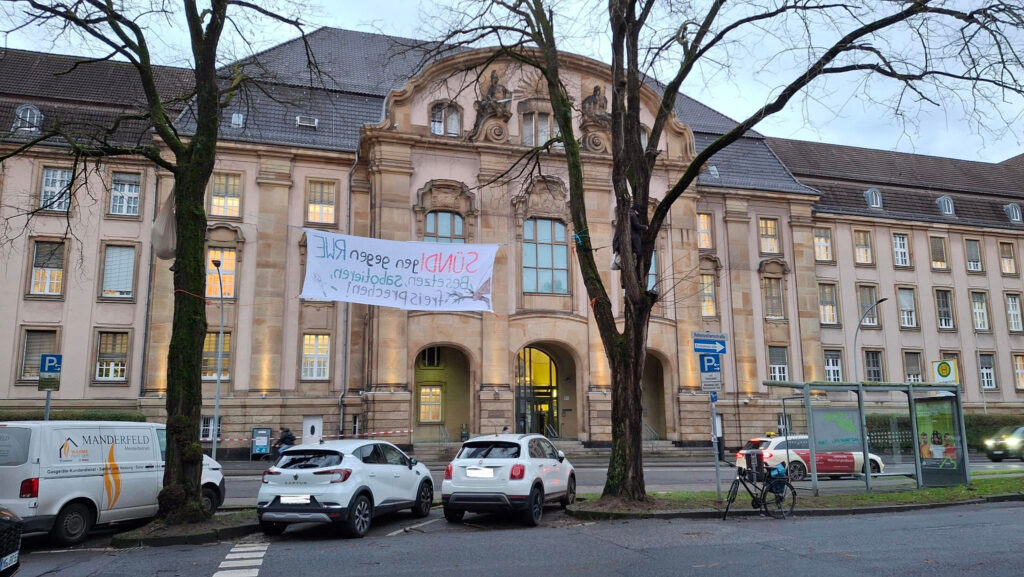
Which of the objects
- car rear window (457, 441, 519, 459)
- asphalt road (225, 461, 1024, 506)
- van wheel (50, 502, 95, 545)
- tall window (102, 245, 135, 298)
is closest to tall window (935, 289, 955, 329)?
asphalt road (225, 461, 1024, 506)

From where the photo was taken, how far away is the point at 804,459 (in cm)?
2300

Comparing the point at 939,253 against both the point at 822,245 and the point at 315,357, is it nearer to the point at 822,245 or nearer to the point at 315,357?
the point at 822,245

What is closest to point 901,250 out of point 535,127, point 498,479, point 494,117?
point 535,127

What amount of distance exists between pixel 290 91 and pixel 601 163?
1426cm

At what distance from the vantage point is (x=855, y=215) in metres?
42.8

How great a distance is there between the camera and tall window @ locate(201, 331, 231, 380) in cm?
3169

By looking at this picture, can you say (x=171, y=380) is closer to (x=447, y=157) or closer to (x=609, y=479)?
(x=609, y=479)

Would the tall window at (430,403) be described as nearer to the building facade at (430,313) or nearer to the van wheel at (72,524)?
the building facade at (430,313)

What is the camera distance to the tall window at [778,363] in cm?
3869

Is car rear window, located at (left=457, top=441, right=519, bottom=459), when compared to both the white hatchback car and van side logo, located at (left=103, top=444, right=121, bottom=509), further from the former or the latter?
van side logo, located at (left=103, top=444, right=121, bottom=509)

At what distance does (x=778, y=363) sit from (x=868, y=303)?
7608mm

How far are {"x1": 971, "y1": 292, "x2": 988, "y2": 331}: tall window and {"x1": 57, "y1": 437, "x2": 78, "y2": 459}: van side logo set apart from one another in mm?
45820

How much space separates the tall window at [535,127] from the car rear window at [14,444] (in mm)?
26980

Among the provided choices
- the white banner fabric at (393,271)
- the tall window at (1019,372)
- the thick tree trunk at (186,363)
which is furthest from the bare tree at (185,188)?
the tall window at (1019,372)
